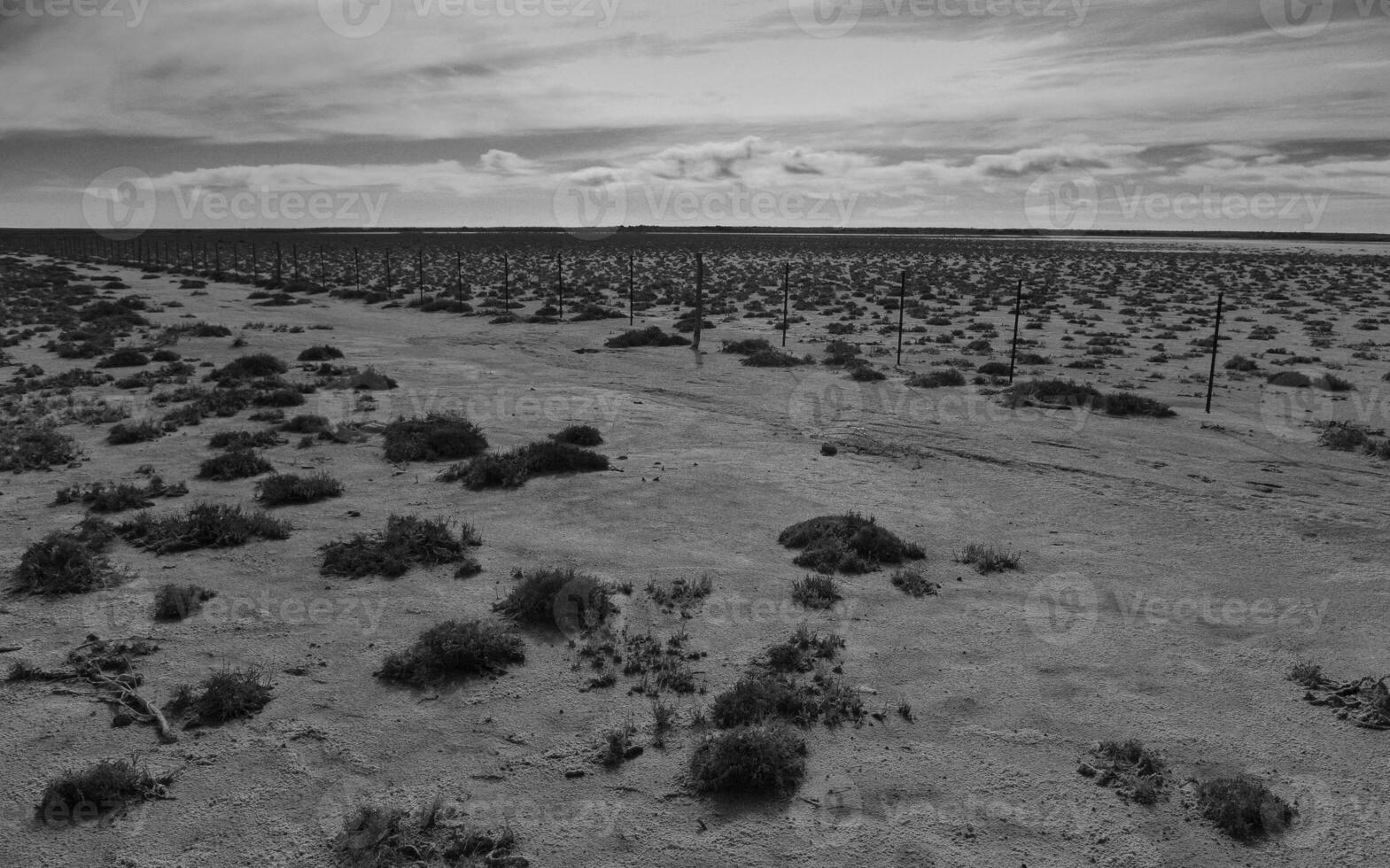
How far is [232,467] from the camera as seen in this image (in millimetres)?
11906

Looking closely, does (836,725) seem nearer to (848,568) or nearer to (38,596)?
(848,568)

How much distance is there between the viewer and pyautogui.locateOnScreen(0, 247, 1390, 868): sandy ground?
203 inches

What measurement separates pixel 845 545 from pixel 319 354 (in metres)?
17.9

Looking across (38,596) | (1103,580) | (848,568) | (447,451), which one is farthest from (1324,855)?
(447,451)

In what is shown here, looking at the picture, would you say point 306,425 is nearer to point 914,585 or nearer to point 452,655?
point 452,655

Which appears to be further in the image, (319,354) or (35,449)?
(319,354)

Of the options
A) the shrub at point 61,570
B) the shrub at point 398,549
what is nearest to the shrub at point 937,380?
the shrub at point 398,549

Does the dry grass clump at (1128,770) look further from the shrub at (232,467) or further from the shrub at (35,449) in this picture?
the shrub at (35,449)

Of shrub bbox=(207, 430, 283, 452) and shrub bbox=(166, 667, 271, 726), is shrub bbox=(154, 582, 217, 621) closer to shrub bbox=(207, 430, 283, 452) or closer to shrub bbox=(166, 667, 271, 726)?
shrub bbox=(166, 667, 271, 726)

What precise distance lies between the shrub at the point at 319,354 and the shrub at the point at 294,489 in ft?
40.1

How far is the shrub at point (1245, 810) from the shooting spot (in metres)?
5.12

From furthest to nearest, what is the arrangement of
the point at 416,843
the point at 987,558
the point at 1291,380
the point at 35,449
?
1. the point at 1291,380
2. the point at 35,449
3. the point at 987,558
4. the point at 416,843

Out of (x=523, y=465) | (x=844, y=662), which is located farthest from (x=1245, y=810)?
(x=523, y=465)

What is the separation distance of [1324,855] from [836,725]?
9.40 ft
